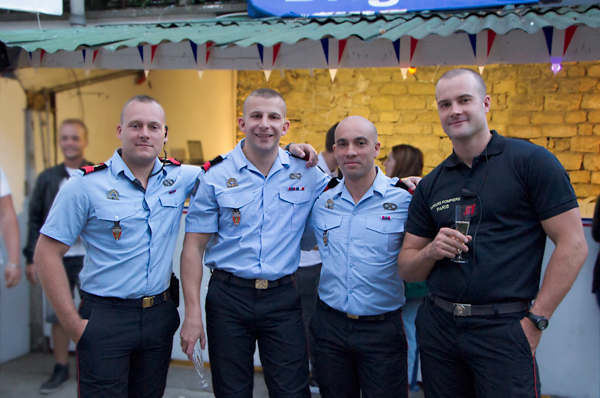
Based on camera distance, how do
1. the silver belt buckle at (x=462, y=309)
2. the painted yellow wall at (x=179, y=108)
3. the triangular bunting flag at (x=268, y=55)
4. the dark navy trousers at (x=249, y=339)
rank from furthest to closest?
the painted yellow wall at (x=179, y=108), the triangular bunting flag at (x=268, y=55), the dark navy trousers at (x=249, y=339), the silver belt buckle at (x=462, y=309)

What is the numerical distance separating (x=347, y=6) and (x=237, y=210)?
2.86 meters

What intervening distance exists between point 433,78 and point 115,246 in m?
4.21

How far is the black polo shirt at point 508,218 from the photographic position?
1.94 m

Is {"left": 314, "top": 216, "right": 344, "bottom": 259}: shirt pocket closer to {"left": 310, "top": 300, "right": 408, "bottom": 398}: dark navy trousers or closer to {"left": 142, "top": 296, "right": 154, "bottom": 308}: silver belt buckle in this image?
{"left": 310, "top": 300, "right": 408, "bottom": 398}: dark navy trousers

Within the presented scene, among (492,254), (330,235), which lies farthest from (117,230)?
(492,254)

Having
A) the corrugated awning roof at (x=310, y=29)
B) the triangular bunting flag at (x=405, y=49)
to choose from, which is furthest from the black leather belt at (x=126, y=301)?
the triangular bunting flag at (x=405, y=49)

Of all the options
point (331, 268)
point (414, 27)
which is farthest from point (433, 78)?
point (331, 268)

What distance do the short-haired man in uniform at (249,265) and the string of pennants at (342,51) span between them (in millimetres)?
1280

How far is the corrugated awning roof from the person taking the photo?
340 centimetres

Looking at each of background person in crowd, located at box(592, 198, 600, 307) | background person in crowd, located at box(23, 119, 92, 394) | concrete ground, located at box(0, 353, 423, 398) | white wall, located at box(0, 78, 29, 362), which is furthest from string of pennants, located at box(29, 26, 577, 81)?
concrete ground, located at box(0, 353, 423, 398)

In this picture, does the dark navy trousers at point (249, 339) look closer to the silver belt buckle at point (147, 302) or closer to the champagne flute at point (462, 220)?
the silver belt buckle at point (147, 302)

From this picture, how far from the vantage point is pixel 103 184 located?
2.43 metres

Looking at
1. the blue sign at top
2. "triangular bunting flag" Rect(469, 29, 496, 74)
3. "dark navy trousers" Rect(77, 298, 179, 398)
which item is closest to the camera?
"dark navy trousers" Rect(77, 298, 179, 398)

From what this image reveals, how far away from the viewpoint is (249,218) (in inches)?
103
